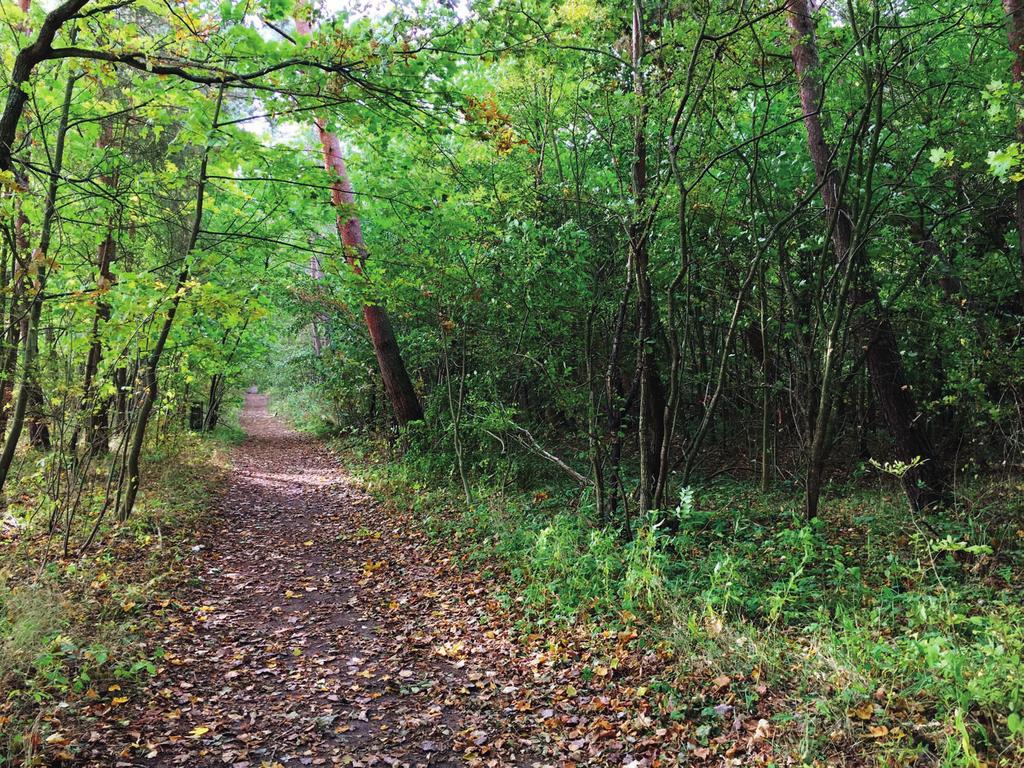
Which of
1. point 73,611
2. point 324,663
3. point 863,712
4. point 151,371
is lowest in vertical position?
point 324,663

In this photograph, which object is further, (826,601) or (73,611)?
(73,611)

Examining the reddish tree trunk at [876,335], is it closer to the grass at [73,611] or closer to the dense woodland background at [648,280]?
the dense woodland background at [648,280]

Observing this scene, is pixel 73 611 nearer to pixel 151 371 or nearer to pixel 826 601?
pixel 151 371

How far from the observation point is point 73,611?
4965 millimetres

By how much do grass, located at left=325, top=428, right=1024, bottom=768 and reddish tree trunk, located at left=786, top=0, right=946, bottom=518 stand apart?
1.31 feet

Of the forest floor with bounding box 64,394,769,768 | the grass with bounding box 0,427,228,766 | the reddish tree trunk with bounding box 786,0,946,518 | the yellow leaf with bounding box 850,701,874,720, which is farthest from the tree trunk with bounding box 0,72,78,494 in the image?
the reddish tree trunk with bounding box 786,0,946,518

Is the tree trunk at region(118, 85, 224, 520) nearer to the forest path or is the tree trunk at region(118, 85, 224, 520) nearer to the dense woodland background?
the dense woodland background

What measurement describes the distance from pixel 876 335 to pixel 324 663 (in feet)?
21.9

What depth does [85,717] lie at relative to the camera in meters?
3.81

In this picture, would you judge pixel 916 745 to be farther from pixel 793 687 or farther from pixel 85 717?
pixel 85 717

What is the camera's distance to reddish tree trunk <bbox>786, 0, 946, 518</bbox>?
6340mm

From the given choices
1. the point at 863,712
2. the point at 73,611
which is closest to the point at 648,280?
the point at 863,712

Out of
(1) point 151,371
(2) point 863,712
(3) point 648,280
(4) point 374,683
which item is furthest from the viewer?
(1) point 151,371

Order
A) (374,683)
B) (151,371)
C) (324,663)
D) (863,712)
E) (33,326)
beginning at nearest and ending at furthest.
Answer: (863,712), (374,683), (324,663), (33,326), (151,371)
